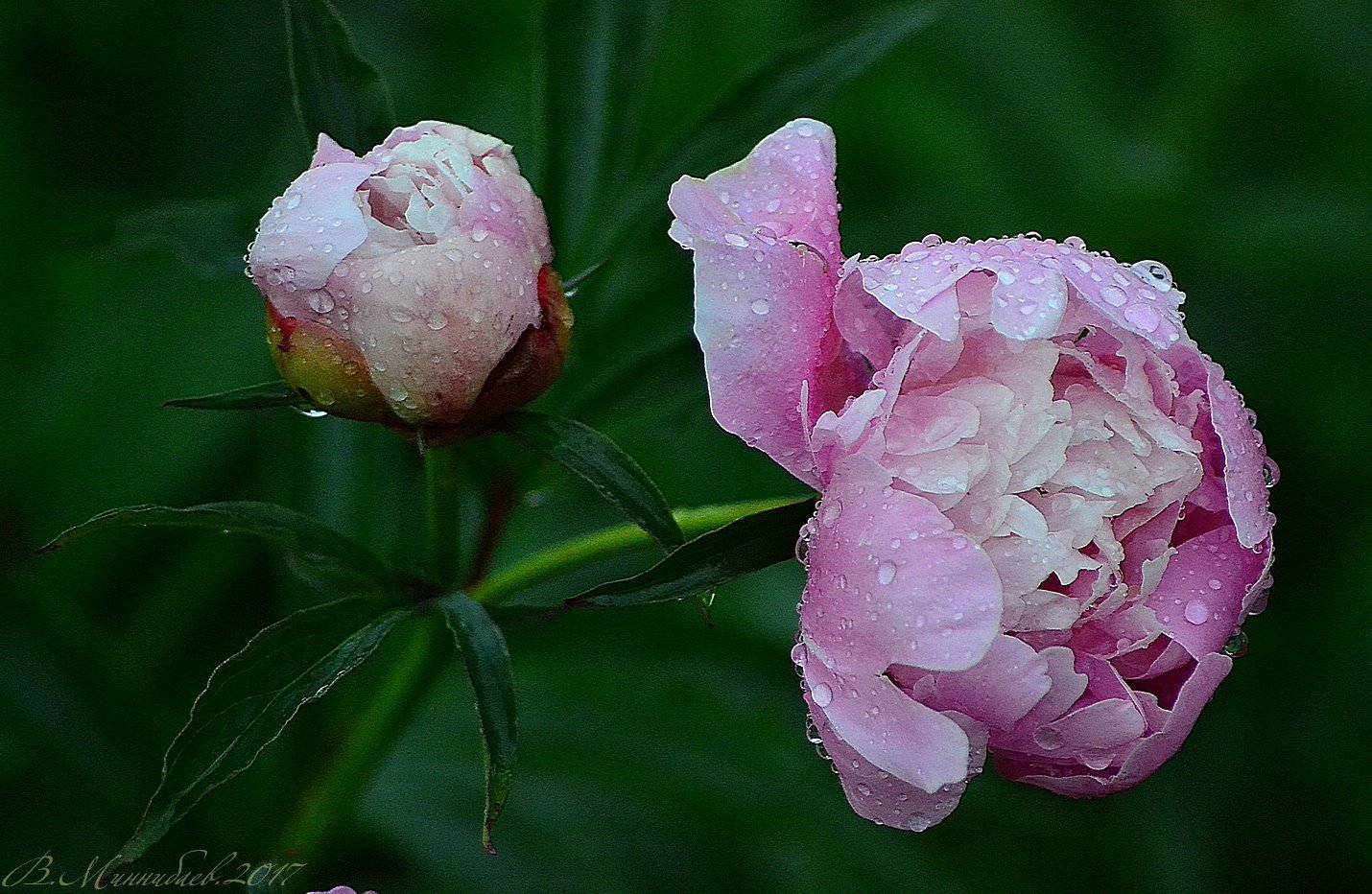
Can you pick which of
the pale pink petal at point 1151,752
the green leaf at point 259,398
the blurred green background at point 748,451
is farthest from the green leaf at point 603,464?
the blurred green background at point 748,451

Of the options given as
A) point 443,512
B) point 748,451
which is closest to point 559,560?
point 443,512

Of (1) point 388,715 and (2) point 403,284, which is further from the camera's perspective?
(1) point 388,715

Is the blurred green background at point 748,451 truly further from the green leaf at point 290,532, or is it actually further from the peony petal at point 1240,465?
the peony petal at point 1240,465

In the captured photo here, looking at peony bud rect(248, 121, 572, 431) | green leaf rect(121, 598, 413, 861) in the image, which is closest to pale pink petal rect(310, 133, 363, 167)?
peony bud rect(248, 121, 572, 431)

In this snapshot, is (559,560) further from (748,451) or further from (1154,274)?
(748,451)

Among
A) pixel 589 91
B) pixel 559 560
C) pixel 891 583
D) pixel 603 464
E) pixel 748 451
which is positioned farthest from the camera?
pixel 748 451

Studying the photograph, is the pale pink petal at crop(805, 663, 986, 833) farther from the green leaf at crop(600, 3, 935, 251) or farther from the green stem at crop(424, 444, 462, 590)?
the green leaf at crop(600, 3, 935, 251)
